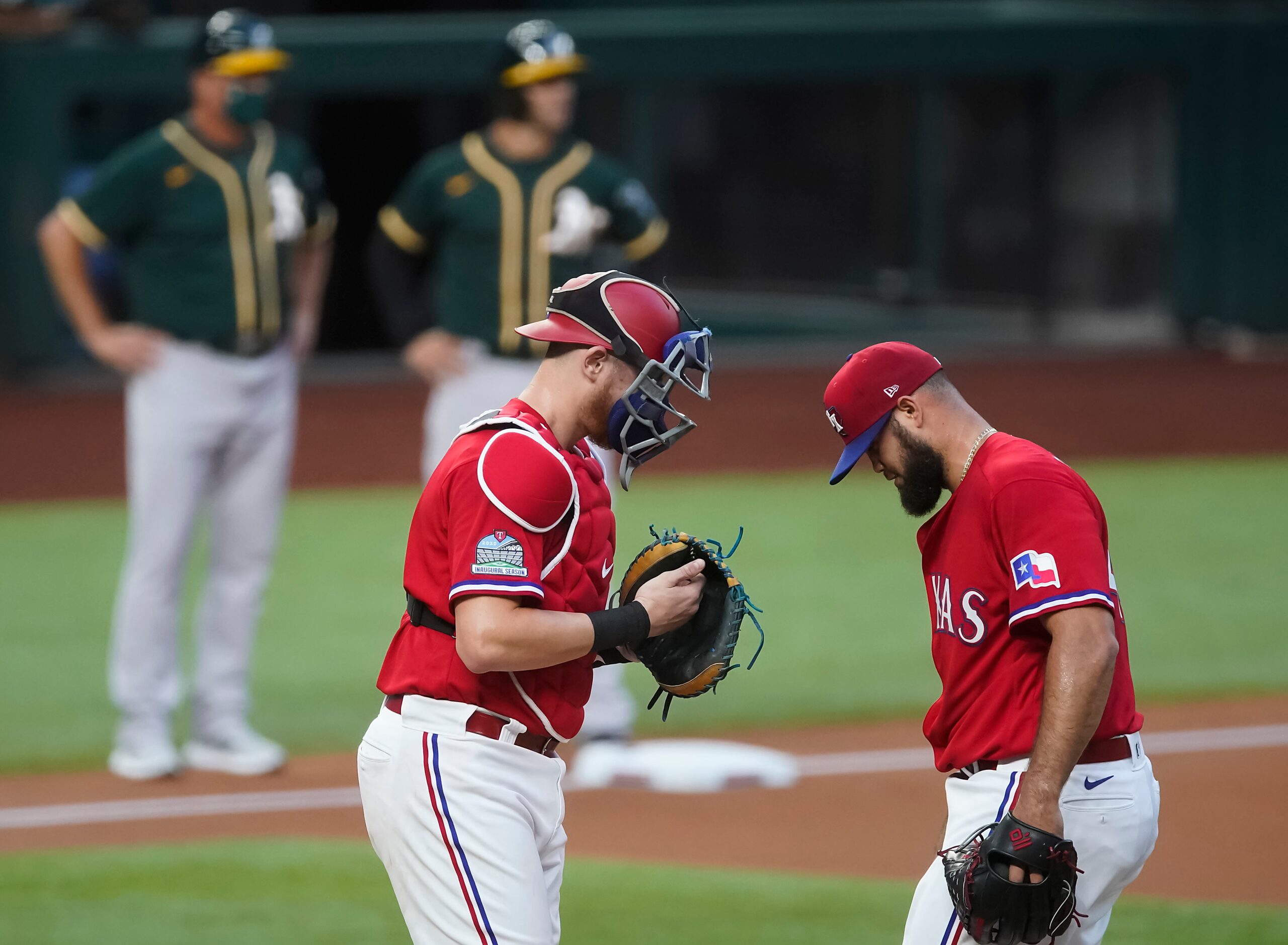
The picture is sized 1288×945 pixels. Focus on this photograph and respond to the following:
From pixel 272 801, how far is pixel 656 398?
3541 millimetres

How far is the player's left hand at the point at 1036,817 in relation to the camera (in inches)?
118

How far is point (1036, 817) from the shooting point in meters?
3.01

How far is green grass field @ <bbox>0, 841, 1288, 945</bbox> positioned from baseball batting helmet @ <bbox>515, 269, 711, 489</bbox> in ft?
6.94

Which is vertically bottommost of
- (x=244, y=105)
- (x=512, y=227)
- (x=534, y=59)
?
(x=512, y=227)

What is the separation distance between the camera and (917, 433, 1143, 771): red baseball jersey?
10.1ft

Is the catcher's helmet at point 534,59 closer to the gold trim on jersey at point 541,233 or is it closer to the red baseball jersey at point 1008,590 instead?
the gold trim on jersey at point 541,233

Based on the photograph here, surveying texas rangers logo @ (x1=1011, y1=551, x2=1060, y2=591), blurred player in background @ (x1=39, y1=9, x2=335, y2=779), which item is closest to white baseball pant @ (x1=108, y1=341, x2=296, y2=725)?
blurred player in background @ (x1=39, y1=9, x2=335, y2=779)

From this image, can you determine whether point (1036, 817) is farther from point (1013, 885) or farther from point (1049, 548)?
point (1049, 548)

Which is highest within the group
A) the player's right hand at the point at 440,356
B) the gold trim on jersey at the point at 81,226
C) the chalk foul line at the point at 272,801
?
the gold trim on jersey at the point at 81,226

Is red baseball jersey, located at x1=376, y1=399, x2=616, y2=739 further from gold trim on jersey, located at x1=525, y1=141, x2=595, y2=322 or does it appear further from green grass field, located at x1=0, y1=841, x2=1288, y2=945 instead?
gold trim on jersey, located at x1=525, y1=141, x2=595, y2=322

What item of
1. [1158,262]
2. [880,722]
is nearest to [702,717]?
[880,722]

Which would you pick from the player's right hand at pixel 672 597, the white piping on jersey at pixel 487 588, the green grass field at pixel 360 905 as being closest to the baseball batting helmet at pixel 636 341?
the player's right hand at pixel 672 597

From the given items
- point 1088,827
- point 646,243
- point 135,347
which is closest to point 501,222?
point 646,243

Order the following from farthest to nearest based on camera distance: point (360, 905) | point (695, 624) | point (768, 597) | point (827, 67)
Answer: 1. point (827, 67)
2. point (768, 597)
3. point (360, 905)
4. point (695, 624)
